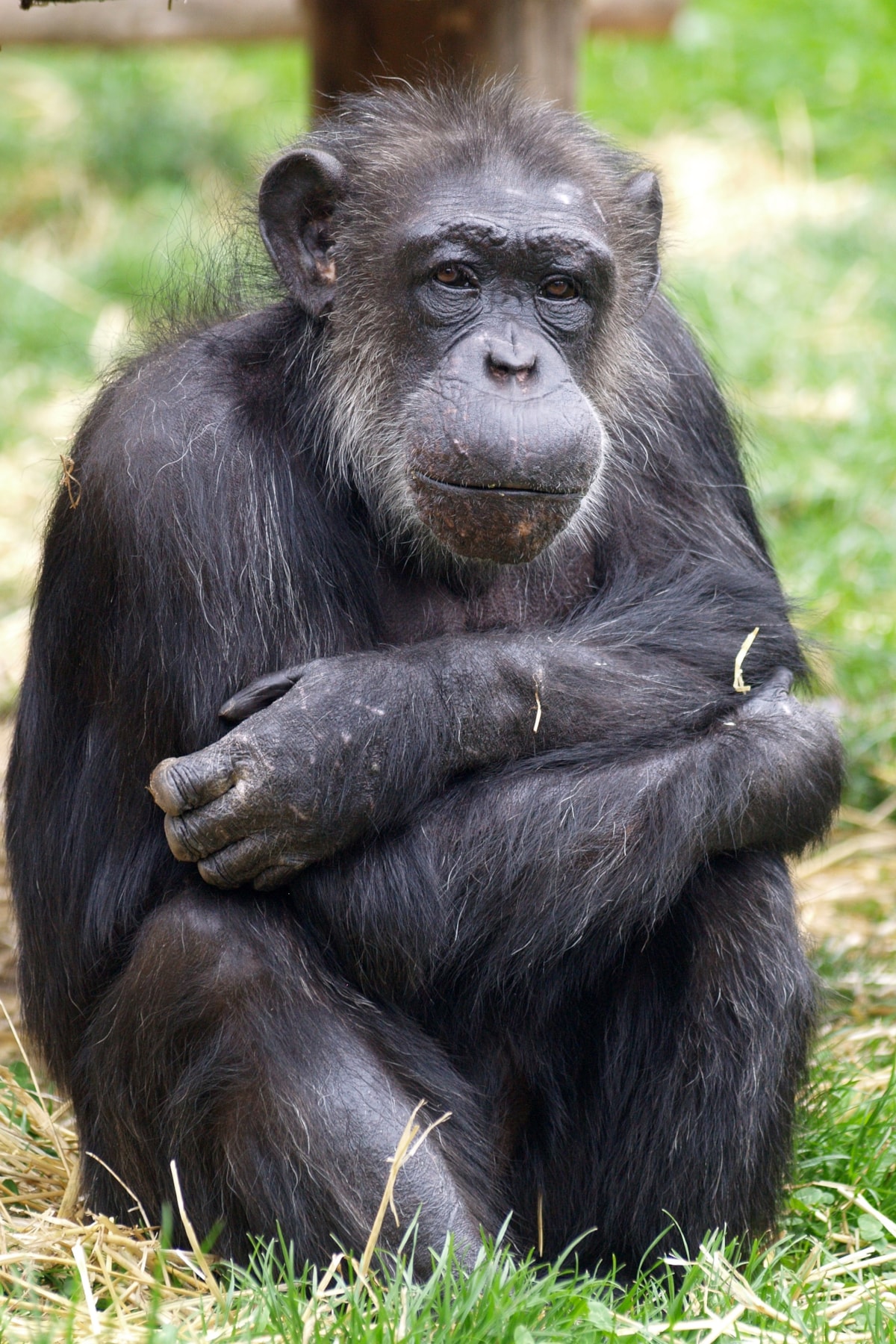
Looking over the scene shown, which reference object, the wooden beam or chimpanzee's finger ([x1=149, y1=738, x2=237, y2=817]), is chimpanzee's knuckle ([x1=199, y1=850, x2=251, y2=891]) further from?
the wooden beam

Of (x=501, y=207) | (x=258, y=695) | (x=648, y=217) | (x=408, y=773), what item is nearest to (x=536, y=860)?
(x=408, y=773)

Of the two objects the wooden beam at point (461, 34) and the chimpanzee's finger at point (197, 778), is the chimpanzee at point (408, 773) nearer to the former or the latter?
the chimpanzee's finger at point (197, 778)

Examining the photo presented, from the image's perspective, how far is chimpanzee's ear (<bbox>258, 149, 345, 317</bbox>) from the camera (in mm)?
4070

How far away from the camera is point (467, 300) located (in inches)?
152

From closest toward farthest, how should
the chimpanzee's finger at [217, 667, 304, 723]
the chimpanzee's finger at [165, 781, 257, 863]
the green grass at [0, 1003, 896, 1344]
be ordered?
the green grass at [0, 1003, 896, 1344] → the chimpanzee's finger at [165, 781, 257, 863] → the chimpanzee's finger at [217, 667, 304, 723]

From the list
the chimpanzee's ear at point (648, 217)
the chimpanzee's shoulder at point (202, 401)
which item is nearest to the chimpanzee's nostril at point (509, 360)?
the chimpanzee's shoulder at point (202, 401)

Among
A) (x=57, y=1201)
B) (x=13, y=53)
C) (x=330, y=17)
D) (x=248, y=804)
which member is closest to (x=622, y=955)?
(x=248, y=804)

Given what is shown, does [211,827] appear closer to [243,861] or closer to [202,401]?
[243,861]

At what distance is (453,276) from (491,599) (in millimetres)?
816

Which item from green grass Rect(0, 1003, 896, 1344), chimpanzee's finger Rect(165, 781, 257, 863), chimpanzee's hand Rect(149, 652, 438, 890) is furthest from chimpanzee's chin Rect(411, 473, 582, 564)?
green grass Rect(0, 1003, 896, 1344)

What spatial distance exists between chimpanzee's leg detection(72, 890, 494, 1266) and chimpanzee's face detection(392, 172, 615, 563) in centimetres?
103

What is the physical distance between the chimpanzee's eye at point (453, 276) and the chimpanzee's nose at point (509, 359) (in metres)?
0.22

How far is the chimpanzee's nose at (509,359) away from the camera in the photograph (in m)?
3.67

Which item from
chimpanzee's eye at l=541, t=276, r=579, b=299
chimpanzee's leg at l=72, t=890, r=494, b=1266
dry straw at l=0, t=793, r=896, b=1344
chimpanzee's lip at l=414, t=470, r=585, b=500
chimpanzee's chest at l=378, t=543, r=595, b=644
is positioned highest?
chimpanzee's eye at l=541, t=276, r=579, b=299
